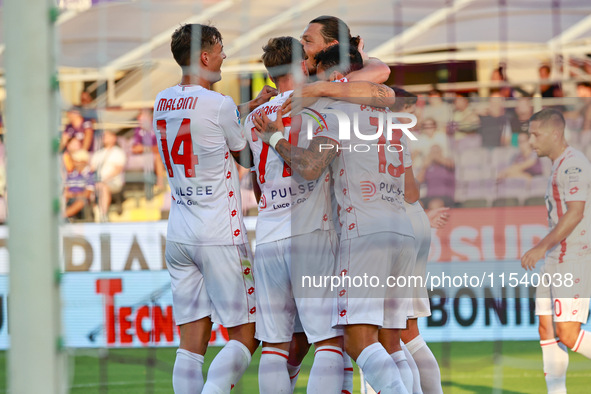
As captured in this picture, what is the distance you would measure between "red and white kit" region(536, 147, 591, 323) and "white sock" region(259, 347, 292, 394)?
1.48 metres

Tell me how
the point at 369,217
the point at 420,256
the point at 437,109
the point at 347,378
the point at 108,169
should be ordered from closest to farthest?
the point at 369,217 < the point at 347,378 < the point at 420,256 < the point at 437,109 < the point at 108,169

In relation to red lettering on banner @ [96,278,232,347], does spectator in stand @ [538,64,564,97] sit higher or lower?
higher

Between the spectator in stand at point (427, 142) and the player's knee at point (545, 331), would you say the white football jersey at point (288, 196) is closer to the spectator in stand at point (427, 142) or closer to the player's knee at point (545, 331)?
the spectator in stand at point (427, 142)

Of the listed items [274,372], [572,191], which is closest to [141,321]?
[274,372]

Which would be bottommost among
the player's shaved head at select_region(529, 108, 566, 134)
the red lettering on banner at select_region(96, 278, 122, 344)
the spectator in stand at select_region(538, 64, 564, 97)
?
the red lettering on banner at select_region(96, 278, 122, 344)

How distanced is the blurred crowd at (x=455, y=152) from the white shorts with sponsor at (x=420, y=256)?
236mm

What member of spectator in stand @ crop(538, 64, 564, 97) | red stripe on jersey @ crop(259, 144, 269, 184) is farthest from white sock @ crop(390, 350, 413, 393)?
spectator in stand @ crop(538, 64, 564, 97)

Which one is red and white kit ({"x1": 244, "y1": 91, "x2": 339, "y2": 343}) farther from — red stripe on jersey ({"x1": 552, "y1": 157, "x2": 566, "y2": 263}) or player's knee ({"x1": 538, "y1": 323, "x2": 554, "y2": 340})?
player's knee ({"x1": 538, "y1": 323, "x2": 554, "y2": 340})

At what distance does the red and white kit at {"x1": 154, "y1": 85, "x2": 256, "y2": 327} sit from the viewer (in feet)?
11.0

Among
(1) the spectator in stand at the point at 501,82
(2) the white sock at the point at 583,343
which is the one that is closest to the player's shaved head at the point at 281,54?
(1) the spectator in stand at the point at 501,82

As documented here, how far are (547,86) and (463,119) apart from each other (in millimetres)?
930

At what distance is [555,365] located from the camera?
14.0ft

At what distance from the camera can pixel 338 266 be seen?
3.25 meters

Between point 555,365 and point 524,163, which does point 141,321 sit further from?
point 524,163
